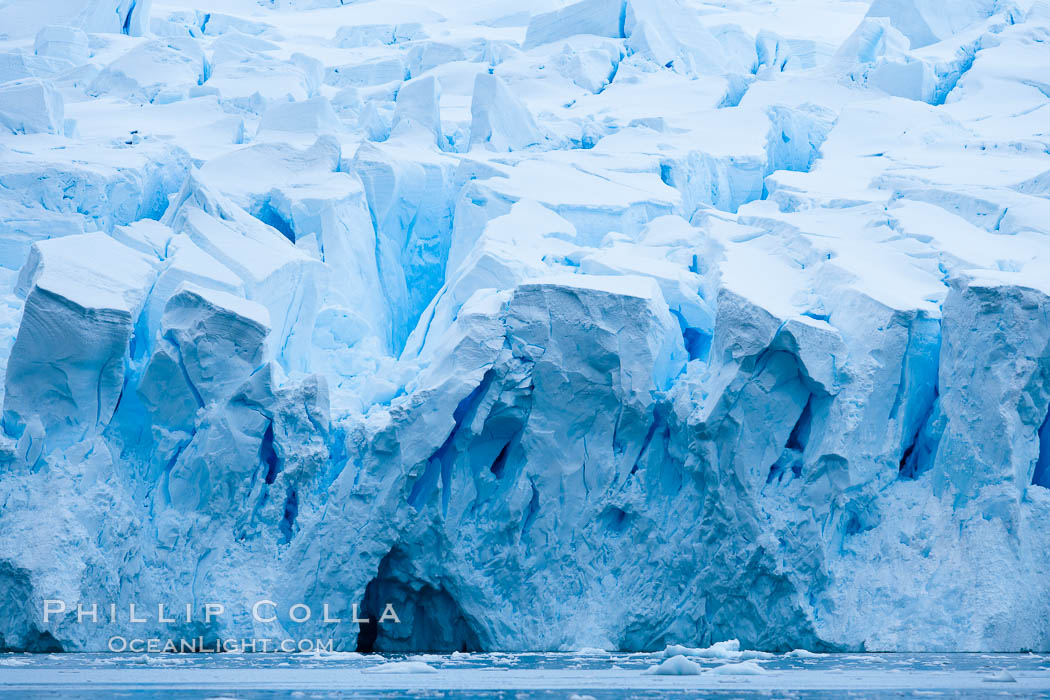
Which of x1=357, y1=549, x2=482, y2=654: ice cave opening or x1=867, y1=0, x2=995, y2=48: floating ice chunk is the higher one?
x1=867, y1=0, x2=995, y2=48: floating ice chunk

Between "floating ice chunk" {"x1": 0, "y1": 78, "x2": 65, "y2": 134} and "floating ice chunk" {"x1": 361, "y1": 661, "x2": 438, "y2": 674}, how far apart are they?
7011 millimetres

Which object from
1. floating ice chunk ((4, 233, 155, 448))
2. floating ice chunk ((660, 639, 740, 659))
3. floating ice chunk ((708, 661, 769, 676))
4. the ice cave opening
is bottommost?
the ice cave opening

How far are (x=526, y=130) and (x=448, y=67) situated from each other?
11.1ft

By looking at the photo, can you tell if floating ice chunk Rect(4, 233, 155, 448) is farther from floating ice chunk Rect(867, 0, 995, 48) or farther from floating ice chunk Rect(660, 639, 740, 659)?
floating ice chunk Rect(867, 0, 995, 48)

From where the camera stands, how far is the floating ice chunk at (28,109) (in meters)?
10.9

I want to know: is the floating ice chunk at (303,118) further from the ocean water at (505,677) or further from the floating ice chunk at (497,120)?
the ocean water at (505,677)

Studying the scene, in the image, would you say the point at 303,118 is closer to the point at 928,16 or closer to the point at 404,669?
the point at 404,669

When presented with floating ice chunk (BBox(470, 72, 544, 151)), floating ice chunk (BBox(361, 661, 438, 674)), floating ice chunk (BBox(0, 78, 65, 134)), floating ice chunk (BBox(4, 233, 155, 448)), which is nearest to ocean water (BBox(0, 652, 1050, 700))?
floating ice chunk (BBox(361, 661, 438, 674))

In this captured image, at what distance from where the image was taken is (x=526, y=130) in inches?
468

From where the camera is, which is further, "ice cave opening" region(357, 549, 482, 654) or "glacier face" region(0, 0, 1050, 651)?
"ice cave opening" region(357, 549, 482, 654)

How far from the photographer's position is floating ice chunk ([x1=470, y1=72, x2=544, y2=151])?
11.7m

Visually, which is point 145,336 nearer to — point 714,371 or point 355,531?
point 355,531

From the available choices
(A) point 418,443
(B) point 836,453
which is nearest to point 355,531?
(A) point 418,443

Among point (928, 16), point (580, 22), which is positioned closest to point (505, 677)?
point (580, 22)
